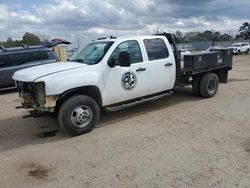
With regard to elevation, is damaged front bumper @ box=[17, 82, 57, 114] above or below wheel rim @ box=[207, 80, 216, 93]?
above

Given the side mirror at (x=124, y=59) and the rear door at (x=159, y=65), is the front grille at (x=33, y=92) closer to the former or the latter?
the side mirror at (x=124, y=59)

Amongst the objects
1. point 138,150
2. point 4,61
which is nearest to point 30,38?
point 4,61

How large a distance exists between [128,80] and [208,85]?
337cm

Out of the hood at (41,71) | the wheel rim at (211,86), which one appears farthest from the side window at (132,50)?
the wheel rim at (211,86)

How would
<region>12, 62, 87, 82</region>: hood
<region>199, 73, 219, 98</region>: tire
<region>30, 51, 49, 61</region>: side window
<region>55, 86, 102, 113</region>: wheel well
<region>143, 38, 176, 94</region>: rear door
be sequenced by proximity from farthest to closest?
<region>30, 51, 49, 61</region>: side window, <region>199, 73, 219, 98</region>: tire, <region>143, 38, 176, 94</region>: rear door, <region>55, 86, 102, 113</region>: wheel well, <region>12, 62, 87, 82</region>: hood

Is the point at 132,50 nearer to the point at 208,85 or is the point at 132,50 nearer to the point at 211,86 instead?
the point at 208,85

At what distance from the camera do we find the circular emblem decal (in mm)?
6531

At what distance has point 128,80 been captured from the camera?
6.62 metres

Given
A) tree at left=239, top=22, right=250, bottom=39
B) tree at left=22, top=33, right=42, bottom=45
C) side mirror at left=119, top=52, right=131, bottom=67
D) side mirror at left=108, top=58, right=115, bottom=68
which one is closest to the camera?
side mirror at left=119, top=52, right=131, bottom=67

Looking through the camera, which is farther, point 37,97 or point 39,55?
point 39,55

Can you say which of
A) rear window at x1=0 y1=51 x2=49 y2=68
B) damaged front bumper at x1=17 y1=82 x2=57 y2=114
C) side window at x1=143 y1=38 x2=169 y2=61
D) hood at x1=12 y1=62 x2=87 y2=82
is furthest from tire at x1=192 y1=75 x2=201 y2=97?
rear window at x1=0 y1=51 x2=49 y2=68

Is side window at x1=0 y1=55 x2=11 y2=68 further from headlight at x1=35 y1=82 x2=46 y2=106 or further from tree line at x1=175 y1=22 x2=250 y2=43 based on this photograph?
tree line at x1=175 y1=22 x2=250 y2=43

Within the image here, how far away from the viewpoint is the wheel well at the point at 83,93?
5818 millimetres

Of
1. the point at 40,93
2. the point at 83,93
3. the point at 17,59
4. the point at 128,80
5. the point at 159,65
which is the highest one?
the point at 17,59
